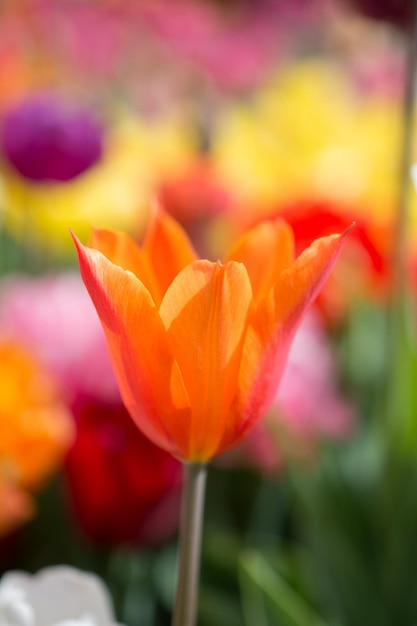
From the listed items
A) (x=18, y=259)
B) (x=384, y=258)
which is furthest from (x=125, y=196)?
(x=384, y=258)

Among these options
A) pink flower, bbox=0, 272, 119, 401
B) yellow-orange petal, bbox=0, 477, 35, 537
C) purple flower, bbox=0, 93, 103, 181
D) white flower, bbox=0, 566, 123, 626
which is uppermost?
purple flower, bbox=0, 93, 103, 181

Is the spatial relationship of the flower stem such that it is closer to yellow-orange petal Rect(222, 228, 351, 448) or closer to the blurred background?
yellow-orange petal Rect(222, 228, 351, 448)

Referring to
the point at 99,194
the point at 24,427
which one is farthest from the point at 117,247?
the point at 99,194

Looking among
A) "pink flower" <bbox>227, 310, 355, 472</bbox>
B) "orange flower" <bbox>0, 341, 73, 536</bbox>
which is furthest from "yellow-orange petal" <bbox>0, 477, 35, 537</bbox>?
"pink flower" <bbox>227, 310, 355, 472</bbox>

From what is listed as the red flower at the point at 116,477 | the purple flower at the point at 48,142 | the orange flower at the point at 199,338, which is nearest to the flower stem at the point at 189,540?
the orange flower at the point at 199,338

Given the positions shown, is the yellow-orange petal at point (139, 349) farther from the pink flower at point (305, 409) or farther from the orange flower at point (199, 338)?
the pink flower at point (305, 409)

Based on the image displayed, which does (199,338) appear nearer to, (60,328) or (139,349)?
(139,349)

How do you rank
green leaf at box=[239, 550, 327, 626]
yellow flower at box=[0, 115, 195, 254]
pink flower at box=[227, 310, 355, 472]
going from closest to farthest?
green leaf at box=[239, 550, 327, 626]
pink flower at box=[227, 310, 355, 472]
yellow flower at box=[0, 115, 195, 254]
